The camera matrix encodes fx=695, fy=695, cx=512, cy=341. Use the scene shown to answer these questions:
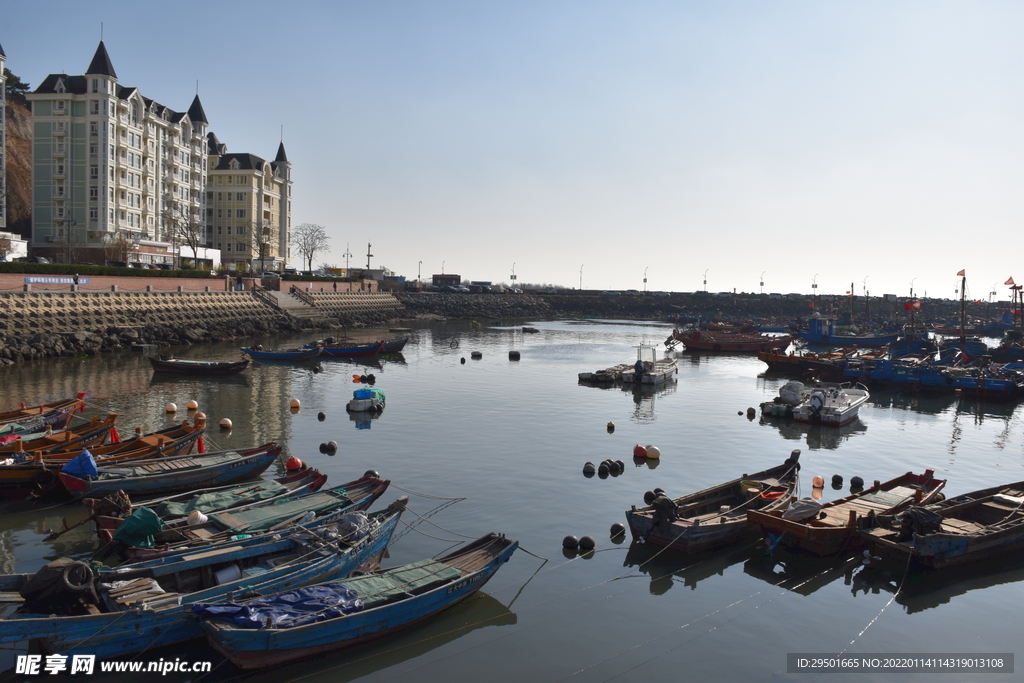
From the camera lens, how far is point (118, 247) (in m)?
78.8

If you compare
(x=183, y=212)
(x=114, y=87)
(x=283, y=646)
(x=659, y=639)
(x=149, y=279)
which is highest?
(x=114, y=87)

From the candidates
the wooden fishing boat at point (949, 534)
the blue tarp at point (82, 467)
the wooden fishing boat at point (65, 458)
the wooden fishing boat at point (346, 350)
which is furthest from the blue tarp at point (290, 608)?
the wooden fishing boat at point (346, 350)

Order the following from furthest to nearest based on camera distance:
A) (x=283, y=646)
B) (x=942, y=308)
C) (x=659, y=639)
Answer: (x=942, y=308), (x=659, y=639), (x=283, y=646)

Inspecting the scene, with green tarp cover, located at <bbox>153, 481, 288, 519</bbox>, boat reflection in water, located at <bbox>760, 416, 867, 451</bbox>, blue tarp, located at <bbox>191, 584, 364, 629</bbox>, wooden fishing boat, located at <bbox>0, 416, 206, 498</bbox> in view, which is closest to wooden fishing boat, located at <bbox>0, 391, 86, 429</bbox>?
wooden fishing boat, located at <bbox>0, 416, 206, 498</bbox>

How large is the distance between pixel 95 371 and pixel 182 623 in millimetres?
40157

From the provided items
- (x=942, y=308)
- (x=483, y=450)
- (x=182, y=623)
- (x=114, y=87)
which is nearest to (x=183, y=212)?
(x=114, y=87)

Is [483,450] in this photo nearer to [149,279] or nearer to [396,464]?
[396,464]

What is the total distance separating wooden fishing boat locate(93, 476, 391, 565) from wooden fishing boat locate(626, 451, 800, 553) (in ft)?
25.1

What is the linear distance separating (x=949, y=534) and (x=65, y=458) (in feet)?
83.2

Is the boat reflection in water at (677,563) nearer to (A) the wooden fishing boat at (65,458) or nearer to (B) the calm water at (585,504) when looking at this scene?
(B) the calm water at (585,504)

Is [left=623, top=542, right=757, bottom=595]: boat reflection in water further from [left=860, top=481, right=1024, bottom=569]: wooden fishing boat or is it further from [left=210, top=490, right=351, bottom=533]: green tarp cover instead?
[left=210, top=490, right=351, bottom=533]: green tarp cover

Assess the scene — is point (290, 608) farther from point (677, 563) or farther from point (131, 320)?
point (131, 320)

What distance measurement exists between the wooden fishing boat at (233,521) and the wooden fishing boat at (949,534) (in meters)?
13.7

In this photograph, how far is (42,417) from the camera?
26.9m
